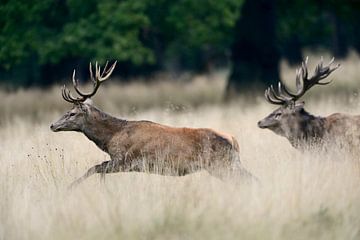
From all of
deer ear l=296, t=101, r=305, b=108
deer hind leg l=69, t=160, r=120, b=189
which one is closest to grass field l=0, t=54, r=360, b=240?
deer hind leg l=69, t=160, r=120, b=189

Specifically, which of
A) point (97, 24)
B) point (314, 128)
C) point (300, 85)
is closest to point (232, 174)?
point (314, 128)

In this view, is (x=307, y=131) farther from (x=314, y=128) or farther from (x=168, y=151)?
(x=168, y=151)

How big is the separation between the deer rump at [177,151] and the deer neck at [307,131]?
1610mm

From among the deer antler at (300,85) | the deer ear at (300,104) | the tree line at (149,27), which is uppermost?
the tree line at (149,27)

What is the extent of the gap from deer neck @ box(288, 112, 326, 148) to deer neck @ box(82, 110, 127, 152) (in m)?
2.23

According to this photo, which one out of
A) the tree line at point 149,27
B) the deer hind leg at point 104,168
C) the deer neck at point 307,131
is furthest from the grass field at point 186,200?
the tree line at point 149,27

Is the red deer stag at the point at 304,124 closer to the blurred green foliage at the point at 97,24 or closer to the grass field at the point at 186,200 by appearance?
the grass field at the point at 186,200

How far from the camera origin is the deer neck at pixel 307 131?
11695 millimetres

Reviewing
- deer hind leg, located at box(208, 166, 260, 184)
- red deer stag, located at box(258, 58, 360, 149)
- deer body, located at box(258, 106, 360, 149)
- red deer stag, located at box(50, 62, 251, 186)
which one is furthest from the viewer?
red deer stag, located at box(258, 58, 360, 149)

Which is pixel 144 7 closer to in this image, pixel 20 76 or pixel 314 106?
pixel 314 106

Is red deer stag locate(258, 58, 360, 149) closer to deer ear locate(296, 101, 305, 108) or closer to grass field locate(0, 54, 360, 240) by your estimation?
deer ear locate(296, 101, 305, 108)

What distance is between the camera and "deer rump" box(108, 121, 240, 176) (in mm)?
10156

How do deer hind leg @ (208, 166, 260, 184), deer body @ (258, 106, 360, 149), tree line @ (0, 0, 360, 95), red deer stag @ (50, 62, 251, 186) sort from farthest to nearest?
1. tree line @ (0, 0, 360, 95)
2. deer body @ (258, 106, 360, 149)
3. red deer stag @ (50, 62, 251, 186)
4. deer hind leg @ (208, 166, 260, 184)

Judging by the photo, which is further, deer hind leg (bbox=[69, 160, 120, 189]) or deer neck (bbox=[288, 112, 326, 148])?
deer neck (bbox=[288, 112, 326, 148])
